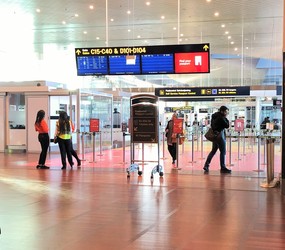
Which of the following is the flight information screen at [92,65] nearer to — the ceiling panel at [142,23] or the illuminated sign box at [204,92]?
the ceiling panel at [142,23]

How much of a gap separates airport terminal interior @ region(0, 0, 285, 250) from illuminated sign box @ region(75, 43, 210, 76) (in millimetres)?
24

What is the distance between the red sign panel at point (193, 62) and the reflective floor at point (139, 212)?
2348 mm

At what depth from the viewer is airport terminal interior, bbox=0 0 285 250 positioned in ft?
15.5

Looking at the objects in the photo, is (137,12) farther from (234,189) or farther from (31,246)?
(31,246)

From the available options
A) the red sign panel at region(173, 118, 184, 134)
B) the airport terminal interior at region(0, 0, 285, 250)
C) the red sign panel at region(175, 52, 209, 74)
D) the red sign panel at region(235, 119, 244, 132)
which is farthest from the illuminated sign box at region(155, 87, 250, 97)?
the red sign panel at region(175, 52, 209, 74)

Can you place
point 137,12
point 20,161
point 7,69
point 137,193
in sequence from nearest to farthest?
point 137,193 < point 20,161 < point 137,12 < point 7,69

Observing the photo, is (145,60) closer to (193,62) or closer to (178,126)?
(193,62)

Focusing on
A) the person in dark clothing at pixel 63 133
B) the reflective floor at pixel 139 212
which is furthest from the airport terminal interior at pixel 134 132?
the person in dark clothing at pixel 63 133

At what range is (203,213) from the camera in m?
5.51

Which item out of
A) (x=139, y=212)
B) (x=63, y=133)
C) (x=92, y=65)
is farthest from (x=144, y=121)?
(x=139, y=212)

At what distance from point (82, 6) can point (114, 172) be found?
593 centimetres

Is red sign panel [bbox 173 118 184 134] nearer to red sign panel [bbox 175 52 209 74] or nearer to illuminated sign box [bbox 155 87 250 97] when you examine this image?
red sign panel [bbox 175 52 209 74]

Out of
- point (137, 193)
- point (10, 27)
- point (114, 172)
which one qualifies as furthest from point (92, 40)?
point (137, 193)

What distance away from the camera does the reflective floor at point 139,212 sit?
4.25m
